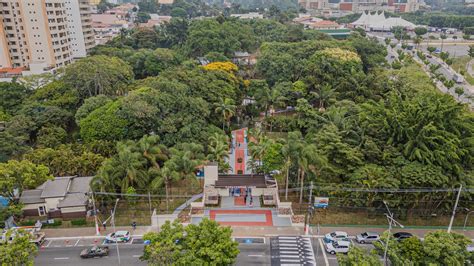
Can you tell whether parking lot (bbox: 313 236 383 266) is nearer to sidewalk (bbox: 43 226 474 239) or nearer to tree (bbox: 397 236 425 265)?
sidewalk (bbox: 43 226 474 239)

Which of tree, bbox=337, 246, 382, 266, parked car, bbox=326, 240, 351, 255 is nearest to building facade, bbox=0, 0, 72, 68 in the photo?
parked car, bbox=326, 240, 351, 255

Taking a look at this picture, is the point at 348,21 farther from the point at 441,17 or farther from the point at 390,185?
the point at 390,185

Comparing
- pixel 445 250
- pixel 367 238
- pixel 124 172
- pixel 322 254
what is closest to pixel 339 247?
pixel 322 254

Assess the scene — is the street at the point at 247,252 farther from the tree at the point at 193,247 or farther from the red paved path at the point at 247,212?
the tree at the point at 193,247

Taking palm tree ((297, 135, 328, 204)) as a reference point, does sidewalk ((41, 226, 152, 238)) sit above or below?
below

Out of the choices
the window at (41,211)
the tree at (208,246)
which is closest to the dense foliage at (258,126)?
the window at (41,211)
